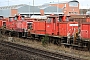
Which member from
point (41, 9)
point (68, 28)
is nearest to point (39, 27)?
point (68, 28)

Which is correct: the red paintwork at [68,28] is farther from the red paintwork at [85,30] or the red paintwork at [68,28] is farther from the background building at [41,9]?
the background building at [41,9]

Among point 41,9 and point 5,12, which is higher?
point 41,9

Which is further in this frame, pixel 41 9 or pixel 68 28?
pixel 41 9

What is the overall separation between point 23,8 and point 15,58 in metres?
72.6

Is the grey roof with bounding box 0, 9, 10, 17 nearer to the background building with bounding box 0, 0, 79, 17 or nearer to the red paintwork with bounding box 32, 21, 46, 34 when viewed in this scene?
the background building with bounding box 0, 0, 79, 17

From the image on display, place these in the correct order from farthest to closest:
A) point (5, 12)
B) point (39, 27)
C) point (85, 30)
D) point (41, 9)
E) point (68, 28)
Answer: point (41, 9) → point (5, 12) → point (39, 27) → point (68, 28) → point (85, 30)

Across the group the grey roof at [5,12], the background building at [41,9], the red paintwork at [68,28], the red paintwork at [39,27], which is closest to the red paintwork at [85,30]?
the red paintwork at [68,28]

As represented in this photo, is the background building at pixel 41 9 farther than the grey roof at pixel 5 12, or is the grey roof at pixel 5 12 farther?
the grey roof at pixel 5 12

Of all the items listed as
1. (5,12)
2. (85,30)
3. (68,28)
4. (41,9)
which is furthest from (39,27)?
(41,9)

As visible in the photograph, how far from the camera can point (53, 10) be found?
88.7 meters

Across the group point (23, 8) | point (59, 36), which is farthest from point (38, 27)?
point (23, 8)

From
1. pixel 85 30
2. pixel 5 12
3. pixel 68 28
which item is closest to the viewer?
pixel 85 30

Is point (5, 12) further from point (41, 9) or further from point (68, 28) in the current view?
point (68, 28)

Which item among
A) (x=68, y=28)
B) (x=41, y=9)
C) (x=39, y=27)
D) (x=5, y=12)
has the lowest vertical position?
(x=39, y=27)
